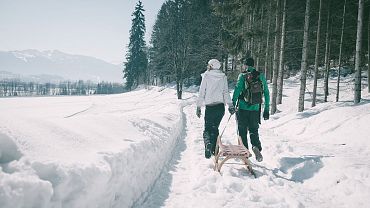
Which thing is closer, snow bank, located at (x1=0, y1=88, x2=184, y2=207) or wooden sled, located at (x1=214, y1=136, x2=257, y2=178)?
snow bank, located at (x1=0, y1=88, x2=184, y2=207)

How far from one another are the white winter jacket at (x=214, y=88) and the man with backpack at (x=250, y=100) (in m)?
0.33

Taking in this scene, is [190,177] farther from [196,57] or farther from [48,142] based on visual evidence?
[196,57]

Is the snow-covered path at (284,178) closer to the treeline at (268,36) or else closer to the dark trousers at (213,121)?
the dark trousers at (213,121)

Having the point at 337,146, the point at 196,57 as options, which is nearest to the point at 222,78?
the point at 337,146

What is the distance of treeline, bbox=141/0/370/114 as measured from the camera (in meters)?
18.5

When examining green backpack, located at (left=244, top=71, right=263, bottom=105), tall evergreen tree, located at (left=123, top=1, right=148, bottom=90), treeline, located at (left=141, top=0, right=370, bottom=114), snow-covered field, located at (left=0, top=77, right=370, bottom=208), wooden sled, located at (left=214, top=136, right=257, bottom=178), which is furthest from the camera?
tall evergreen tree, located at (left=123, top=1, right=148, bottom=90)

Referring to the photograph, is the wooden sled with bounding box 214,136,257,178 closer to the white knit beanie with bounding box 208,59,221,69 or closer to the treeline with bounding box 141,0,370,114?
the white knit beanie with bounding box 208,59,221,69

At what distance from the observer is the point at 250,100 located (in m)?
6.48

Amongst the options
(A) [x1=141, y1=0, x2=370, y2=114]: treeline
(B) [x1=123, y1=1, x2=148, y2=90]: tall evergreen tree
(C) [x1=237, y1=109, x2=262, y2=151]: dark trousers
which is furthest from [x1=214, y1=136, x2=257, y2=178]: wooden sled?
(B) [x1=123, y1=1, x2=148, y2=90]: tall evergreen tree

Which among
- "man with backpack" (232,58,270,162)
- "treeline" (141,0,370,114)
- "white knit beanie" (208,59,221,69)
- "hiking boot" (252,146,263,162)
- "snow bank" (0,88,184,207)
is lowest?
"hiking boot" (252,146,263,162)

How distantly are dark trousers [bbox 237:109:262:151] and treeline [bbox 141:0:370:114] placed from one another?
307 inches

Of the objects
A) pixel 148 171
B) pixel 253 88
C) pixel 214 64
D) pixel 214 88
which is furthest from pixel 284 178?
pixel 214 64

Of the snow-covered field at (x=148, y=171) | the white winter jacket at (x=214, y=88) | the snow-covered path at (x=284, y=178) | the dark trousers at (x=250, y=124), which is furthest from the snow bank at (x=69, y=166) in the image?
the dark trousers at (x=250, y=124)

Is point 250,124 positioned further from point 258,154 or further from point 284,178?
point 284,178
